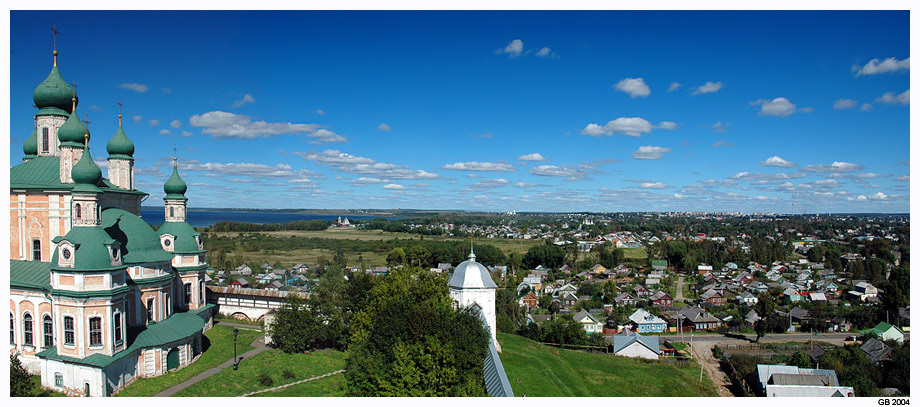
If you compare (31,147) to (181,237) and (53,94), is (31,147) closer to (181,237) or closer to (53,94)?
(53,94)

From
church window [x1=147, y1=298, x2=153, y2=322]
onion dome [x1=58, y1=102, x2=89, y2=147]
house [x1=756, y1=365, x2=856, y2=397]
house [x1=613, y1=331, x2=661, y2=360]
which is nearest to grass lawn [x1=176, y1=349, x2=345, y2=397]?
church window [x1=147, y1=298, x2=153, y2=322]

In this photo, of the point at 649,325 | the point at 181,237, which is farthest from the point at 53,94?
the point at 649,325

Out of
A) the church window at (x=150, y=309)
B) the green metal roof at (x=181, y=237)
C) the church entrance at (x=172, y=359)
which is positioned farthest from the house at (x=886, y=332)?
the church window at (x=150, y=309)

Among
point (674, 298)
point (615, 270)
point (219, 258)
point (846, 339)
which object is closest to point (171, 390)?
point (846, 339)

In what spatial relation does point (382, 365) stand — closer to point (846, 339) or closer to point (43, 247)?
point (43, 247)

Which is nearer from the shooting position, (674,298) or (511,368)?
(511,368)

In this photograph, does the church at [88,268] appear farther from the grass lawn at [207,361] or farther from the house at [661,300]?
the house at [661,300]

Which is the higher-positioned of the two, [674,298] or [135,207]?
[135,207]
